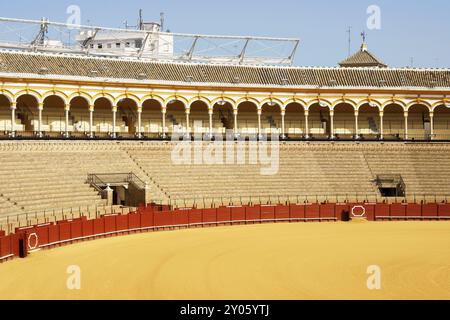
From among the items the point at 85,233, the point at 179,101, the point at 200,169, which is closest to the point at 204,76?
the point at 179,101

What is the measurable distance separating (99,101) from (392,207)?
2325cm

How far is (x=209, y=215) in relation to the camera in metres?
33.3

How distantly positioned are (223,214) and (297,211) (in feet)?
14.4

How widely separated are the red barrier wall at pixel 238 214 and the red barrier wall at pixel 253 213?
0.78 ft

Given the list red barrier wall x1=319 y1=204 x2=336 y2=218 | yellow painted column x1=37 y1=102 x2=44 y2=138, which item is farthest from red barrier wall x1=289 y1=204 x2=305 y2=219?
yellow painted column x1=37 y1=102 x2=44 y2=138

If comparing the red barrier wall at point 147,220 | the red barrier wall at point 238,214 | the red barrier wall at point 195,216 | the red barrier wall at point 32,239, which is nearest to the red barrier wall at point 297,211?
the red barrier wall at point 238,214

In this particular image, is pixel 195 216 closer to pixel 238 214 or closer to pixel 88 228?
pixel 238 214

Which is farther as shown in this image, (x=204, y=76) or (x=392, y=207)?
(x=204, y=76)

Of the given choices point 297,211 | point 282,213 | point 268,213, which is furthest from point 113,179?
point 297,211

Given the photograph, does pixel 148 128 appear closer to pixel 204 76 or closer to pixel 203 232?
pixel 204 76

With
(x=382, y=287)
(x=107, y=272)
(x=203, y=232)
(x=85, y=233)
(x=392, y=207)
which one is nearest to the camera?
(x=382, y=287)

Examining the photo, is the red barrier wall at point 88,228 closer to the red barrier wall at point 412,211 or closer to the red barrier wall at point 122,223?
the red barrier wall at point 122,223

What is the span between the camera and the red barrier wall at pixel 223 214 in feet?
110
